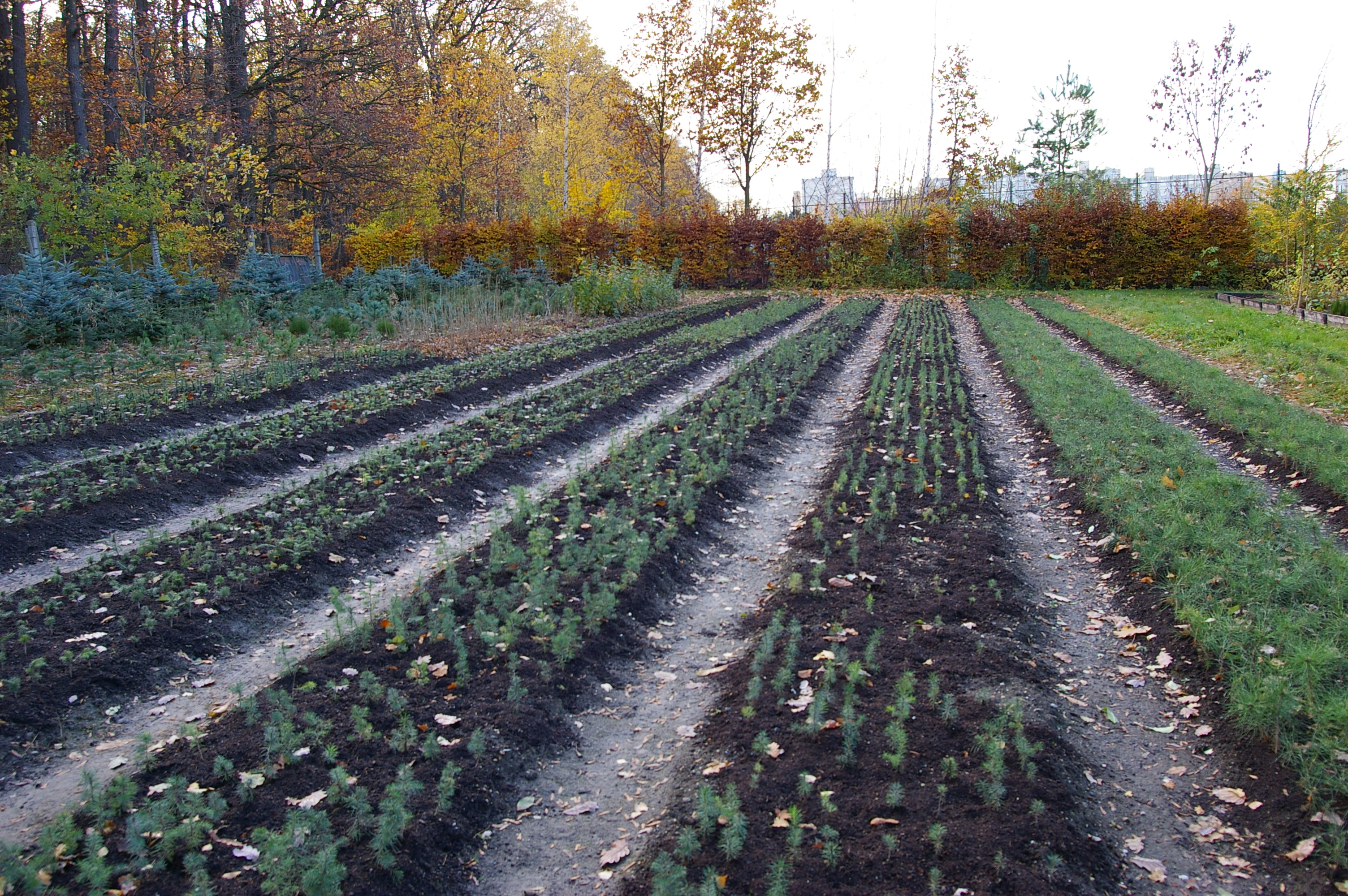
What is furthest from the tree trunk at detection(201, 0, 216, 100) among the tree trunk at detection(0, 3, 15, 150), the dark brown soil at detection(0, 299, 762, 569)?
the dark brown soil at detection(0, 299, 762, 569)

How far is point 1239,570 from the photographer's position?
14.8 feet

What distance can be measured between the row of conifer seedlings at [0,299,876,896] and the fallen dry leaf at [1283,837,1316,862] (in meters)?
2.86

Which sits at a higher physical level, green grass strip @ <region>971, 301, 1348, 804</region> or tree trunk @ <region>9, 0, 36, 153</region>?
tree trunk @ <region>9, 0, 36, 153</region>

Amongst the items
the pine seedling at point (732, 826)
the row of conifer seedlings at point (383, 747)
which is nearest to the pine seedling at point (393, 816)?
the row of conifer seedlings at point (383, 747)

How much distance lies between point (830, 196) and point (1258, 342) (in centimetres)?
2727

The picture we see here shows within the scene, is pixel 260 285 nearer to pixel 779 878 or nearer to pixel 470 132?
pixel 779 878

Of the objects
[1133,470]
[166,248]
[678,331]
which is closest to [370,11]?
[166,248]

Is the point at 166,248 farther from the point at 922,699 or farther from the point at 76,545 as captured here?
the point at 922,699

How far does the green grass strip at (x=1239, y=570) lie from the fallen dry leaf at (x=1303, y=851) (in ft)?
0.73

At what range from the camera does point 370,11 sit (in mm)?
24094

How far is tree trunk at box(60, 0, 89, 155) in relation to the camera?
17.1m

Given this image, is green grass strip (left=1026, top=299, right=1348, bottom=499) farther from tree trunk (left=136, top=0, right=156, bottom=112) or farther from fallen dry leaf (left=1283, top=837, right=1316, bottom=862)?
tree trunk (left=136, top=0, right=156, bottom=112)

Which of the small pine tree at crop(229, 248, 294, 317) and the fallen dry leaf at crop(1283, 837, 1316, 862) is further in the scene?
the small pine tree at crop(229, 248, 294, 317)

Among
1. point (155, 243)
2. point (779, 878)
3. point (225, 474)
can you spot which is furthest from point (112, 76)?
point (779, 878)
